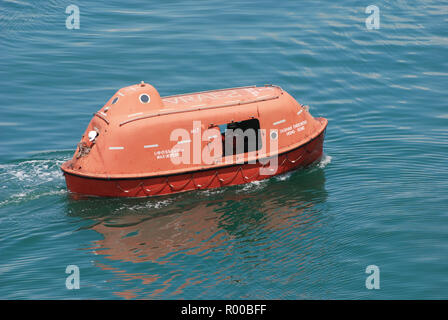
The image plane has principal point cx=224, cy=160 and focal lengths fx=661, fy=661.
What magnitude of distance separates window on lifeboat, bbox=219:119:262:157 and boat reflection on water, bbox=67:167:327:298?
3.66 feet

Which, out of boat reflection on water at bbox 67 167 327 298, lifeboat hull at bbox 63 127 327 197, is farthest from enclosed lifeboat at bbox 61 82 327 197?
boat reflection on water at bbox 67 167 327 298

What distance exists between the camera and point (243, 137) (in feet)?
64.2

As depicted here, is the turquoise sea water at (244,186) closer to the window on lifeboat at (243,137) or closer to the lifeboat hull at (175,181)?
the lifeboat hull at (175,181)

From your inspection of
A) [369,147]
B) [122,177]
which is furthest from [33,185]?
[369,147]

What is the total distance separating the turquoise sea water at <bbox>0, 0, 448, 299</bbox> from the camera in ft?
49.8

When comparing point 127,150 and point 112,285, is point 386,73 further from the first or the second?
point 112,285

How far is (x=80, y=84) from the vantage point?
27453mm

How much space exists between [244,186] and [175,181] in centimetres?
215

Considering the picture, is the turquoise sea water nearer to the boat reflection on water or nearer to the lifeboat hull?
the boat reflection on water

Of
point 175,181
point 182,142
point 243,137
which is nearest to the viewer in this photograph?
point 182,142

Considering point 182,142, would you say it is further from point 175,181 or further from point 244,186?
point 244,186

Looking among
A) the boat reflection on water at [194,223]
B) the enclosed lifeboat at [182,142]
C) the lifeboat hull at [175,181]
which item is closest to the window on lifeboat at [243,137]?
the enclosed lifeboat at [182,142]

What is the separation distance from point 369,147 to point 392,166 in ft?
5.54

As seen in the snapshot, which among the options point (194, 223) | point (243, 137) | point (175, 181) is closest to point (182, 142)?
point (175, 181)
